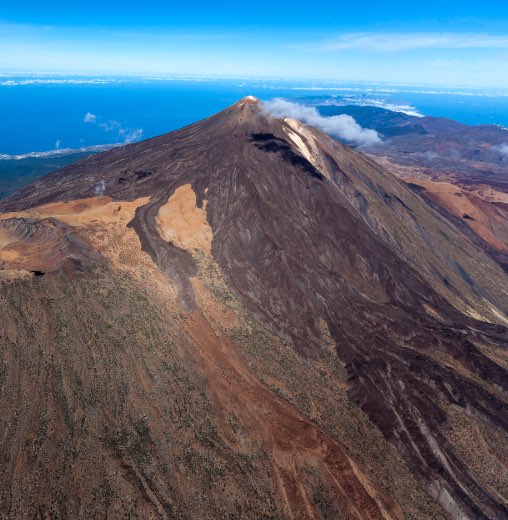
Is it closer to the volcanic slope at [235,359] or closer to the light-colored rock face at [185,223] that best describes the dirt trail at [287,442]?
the volcanic slope at [235,359]

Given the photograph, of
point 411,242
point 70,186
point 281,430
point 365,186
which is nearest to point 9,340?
point 281,430

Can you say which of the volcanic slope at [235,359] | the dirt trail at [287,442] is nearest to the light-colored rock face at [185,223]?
the volcanic slope at [235,359]

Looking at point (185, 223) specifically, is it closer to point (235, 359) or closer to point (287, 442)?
point (235, 359)

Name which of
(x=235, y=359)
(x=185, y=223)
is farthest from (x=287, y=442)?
(x=185, y=223)

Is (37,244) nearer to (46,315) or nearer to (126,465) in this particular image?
(46,315)

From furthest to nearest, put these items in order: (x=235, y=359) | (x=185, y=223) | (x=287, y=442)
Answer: (x=185, y=223)
(x=235, y=359)
(x=287, y=442)

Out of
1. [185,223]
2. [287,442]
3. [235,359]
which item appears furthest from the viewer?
[185,223]

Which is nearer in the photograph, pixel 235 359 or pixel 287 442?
pixel 287 442
